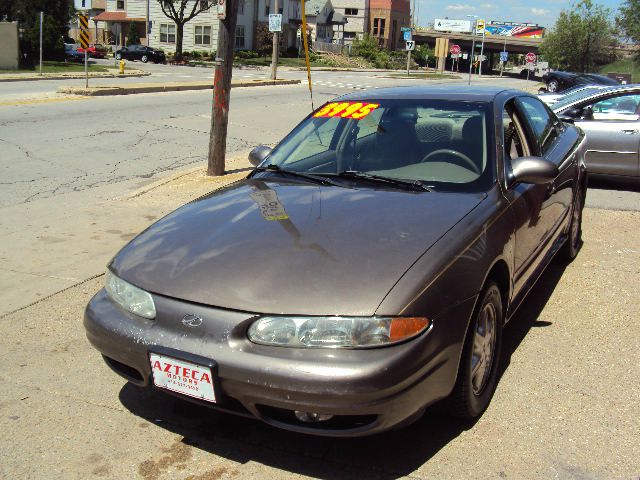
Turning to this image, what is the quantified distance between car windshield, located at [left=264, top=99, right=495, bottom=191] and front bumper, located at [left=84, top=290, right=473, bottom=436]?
119 cm

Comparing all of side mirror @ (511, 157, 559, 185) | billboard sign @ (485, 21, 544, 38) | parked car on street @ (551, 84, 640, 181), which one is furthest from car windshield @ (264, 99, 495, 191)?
billboard sign @ (485, 21, 544, 38)

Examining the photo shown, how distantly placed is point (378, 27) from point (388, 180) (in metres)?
98.6

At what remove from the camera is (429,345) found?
8.98 feet

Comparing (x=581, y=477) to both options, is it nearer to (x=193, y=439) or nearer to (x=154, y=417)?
(x=193, y=439)

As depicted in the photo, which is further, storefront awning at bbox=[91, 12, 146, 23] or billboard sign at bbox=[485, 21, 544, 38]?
billboard sign at bbox=[485, 21, 544, 38]

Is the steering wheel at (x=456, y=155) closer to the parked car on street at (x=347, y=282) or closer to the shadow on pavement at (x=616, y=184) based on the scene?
the parked car on street at (x=347, y=282)

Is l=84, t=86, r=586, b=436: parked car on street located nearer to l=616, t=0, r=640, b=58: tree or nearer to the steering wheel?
the steering wheel

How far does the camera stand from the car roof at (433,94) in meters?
4.40

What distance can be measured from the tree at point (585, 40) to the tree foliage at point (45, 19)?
38.7m

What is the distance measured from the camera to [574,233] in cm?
594

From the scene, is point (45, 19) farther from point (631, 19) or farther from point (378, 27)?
point (378, 27)

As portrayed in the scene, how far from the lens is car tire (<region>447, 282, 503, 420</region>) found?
3092 mm

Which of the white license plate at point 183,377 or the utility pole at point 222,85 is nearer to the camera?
the white license plate at point 183,377

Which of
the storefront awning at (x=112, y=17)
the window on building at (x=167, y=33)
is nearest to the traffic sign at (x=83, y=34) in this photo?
the window on building at (x=167, y=33)
